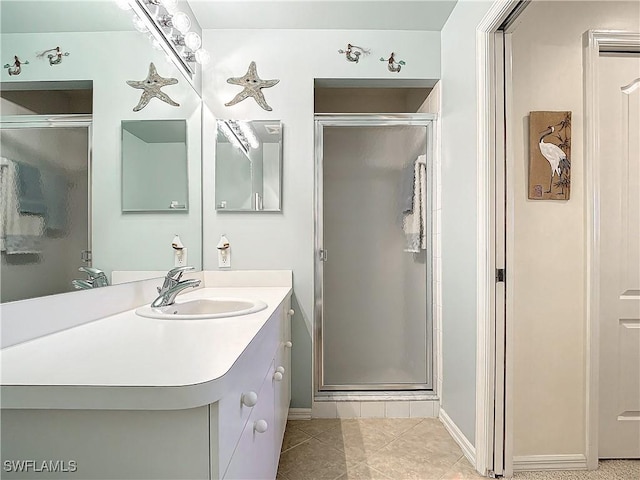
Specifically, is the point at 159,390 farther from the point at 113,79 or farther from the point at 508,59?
the point at 508,59

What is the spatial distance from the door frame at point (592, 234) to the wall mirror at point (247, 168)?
1.65 meters

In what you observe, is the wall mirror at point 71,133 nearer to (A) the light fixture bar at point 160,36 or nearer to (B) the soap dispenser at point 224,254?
(A) the light fixture bar at point 160,36

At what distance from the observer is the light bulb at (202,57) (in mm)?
2295

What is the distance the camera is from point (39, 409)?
2.10 feet

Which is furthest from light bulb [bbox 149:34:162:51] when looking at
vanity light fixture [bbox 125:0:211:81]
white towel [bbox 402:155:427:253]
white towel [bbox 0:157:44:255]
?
white towel [bbox 402:155:427:253]

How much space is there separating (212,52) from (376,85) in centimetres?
108

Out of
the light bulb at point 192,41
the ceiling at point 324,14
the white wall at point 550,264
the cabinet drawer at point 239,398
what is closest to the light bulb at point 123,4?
the light bulb at point 192,41

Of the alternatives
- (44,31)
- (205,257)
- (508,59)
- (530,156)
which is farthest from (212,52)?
(530,156)

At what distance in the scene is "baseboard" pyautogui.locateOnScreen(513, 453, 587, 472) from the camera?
6.06 ft

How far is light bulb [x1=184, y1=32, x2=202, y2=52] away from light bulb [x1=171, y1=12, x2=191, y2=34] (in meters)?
0.05

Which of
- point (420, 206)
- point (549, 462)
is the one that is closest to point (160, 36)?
point (420, 206)

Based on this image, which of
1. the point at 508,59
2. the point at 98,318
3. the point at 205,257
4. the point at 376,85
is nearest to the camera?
the point at 98,318

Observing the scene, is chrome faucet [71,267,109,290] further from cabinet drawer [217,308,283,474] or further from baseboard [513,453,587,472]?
baseboard [513,453,587,472]

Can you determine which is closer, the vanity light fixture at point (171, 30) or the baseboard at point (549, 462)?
the vanity light fixture at point (171, 30)
